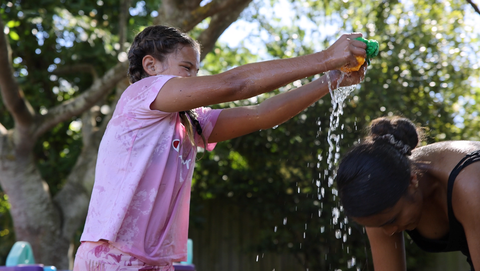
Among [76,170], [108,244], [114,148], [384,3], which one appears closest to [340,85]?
[114,148]

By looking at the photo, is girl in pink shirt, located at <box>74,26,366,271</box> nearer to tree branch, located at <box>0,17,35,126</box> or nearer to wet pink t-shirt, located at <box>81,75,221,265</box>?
wet pink t-shirt, located at <box>81,75,221,265</box>

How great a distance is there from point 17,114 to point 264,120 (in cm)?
387

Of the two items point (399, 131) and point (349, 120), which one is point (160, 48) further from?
point (349, 120)

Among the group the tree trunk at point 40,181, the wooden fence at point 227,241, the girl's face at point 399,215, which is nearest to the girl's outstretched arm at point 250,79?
the girl's face at point 399,215

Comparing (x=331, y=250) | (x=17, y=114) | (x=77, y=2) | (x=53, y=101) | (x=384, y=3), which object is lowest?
(x=331, y=250)

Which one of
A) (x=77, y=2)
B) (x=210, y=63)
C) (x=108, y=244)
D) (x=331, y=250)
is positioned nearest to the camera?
(x=108, y=244)

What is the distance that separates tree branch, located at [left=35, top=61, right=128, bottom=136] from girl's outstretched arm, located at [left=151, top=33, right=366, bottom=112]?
3.52m

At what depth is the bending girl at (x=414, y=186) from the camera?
1692mm

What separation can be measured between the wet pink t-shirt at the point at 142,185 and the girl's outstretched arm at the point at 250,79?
87 millimetres

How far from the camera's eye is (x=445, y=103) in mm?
5977

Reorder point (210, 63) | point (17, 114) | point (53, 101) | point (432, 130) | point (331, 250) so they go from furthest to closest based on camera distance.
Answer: point (210, 63)
point (53, 101)
point (331, 250)
point (432, 130)
point (17, 114)

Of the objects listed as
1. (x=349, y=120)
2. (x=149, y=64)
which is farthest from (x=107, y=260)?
(x=349, y=120)

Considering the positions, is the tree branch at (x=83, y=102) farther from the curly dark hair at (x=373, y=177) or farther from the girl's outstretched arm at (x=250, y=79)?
the curly dark hair at (x=373, y=177)

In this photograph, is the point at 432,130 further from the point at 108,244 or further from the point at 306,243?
the point at 108,244
